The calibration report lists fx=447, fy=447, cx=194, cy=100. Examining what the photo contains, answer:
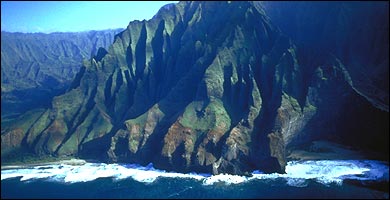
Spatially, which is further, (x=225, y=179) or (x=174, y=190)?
(x=225, y=179)

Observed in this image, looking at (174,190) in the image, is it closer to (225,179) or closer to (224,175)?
(225,179)

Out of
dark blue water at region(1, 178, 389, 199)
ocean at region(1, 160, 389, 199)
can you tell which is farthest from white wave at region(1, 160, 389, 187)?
dark blue water at region(1, 178, 389, 199)

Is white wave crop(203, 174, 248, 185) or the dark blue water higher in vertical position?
white wave crop(203, 174, 248, 185)

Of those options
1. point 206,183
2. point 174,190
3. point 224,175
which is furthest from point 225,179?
point 174,190

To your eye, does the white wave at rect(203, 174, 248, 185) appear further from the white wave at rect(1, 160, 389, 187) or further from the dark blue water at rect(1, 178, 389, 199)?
the dark blue water at rect(1, 178, 389, 199)

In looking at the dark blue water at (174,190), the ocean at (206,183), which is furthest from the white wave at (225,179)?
the dark blue water at (174,190)

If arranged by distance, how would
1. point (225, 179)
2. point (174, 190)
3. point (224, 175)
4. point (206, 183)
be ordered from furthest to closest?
point (224, 175)
point (225, 179)
point (206, 183)
point (174, 190)

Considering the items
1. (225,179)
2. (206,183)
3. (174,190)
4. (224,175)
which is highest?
(224,175)

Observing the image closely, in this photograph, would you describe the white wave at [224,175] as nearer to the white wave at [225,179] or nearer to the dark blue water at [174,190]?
the white wave at [225,179]

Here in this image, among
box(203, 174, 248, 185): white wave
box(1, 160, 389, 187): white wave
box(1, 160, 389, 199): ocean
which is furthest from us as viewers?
box(203, 174, 248, 185): white wave
